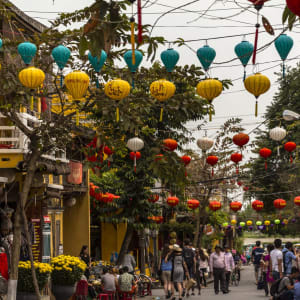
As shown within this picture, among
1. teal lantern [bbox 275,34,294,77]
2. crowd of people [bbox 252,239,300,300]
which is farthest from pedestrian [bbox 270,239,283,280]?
teal lantern [bbox 275,34,294,77]

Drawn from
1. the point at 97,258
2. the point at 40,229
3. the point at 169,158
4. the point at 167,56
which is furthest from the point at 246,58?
the point at 97,258

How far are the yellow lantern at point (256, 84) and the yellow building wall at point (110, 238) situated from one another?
2250cm

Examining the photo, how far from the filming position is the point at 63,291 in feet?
55.6

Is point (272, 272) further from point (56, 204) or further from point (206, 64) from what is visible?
point (206, 64)

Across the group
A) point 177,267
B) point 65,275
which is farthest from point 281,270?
point 65,275

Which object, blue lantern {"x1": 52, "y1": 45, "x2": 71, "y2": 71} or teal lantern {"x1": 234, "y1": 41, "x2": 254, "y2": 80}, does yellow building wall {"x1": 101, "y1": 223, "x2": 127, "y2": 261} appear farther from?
teal lantern {"x1": 234, "y1": 41, "x2": 254, "y2": 80}

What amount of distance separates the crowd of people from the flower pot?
4.88m

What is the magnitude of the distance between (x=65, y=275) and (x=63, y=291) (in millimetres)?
398

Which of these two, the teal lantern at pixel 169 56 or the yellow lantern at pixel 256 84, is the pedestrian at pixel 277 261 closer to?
the teal lantern at pixel 169 56

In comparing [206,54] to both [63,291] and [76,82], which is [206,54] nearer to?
[76,82]

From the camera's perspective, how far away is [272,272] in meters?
19.0

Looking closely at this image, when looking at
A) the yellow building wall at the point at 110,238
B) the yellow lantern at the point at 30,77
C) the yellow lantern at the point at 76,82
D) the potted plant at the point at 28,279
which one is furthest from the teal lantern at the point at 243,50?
the yellow building wall at the point at 110,238

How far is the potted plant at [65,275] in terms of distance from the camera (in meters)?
16.9

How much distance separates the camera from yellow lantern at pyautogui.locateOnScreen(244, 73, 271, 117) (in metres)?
9.41
